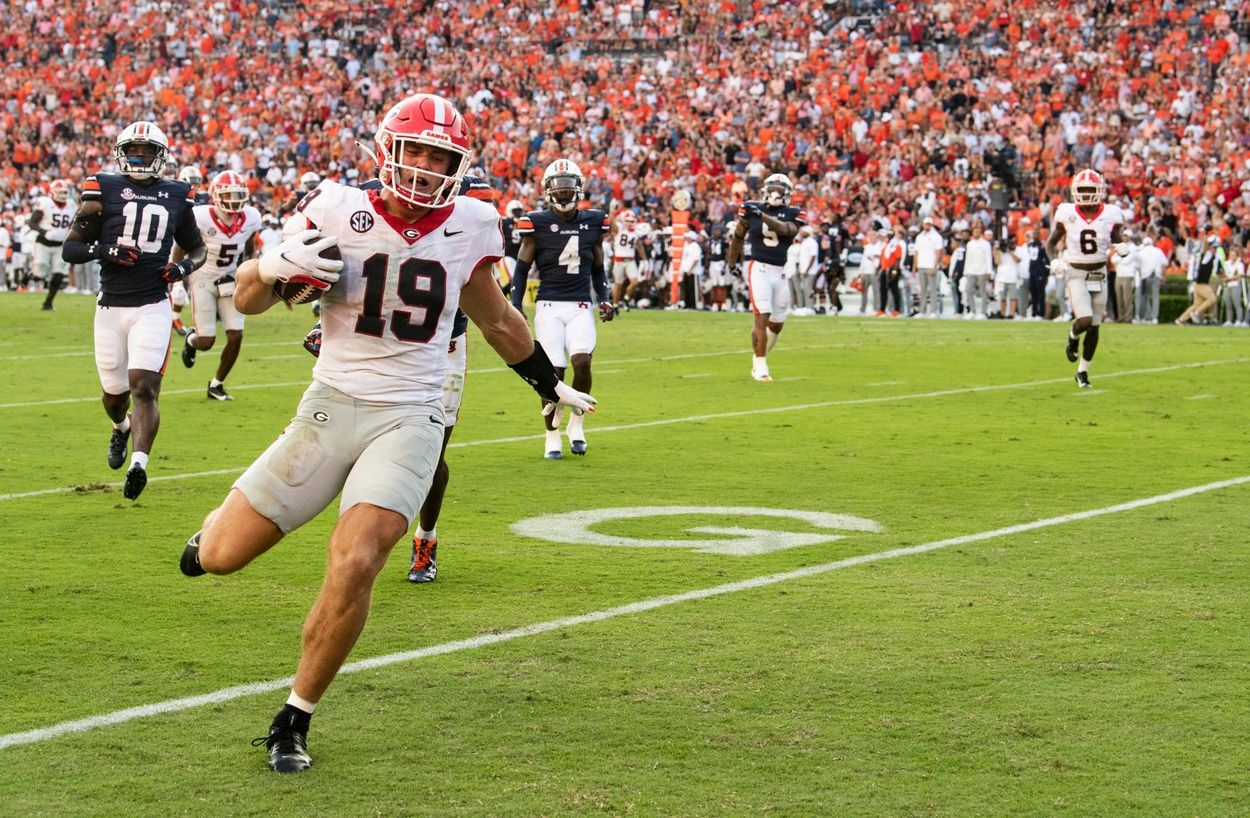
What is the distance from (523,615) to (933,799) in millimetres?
2333

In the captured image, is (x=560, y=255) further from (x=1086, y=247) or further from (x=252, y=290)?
(x=252, y=290)

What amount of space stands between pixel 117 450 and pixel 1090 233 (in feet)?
30.7

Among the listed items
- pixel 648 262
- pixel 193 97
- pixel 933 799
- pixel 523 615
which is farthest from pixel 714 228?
pixel 933 799

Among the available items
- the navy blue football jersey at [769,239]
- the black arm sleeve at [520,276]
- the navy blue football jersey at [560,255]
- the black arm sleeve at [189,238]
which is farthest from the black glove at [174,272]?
the navy blue football jersey at [769,239]

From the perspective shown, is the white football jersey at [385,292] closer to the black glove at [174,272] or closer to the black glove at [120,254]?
the black glove at [174,272]

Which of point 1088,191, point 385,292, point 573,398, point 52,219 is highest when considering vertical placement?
point 52,219

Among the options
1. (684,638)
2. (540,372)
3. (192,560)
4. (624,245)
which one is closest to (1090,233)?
(684,638)

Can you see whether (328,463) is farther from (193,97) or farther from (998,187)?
(193,97)

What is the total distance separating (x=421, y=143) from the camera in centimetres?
464

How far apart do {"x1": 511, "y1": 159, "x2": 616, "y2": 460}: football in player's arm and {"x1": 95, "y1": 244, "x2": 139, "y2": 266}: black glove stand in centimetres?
269

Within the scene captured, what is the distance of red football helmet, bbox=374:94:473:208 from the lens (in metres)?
4.64

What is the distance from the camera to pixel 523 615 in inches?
241

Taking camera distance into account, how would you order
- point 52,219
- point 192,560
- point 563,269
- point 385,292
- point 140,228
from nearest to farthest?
point 385,292
point 192,560
point 140,228
point 563,269
point 52,219

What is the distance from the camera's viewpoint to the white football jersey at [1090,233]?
1530 cm
